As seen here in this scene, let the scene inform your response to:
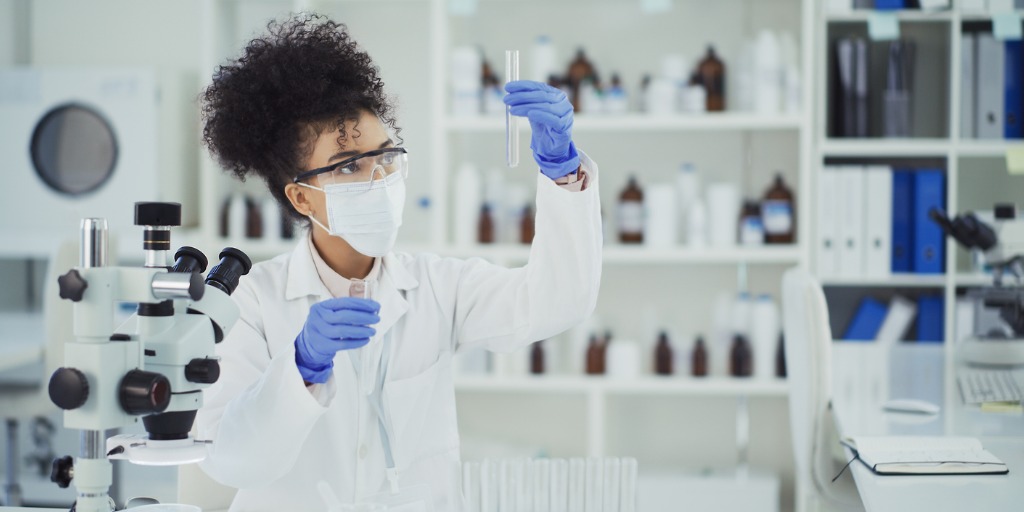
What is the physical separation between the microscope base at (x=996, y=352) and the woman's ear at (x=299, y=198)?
1.72 m

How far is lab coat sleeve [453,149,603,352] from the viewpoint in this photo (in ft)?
4.48

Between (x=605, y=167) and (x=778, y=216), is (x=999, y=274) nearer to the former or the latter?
(x=778, y=216)

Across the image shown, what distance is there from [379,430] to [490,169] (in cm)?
211

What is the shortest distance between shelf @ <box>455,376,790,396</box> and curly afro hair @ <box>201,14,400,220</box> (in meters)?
1.70

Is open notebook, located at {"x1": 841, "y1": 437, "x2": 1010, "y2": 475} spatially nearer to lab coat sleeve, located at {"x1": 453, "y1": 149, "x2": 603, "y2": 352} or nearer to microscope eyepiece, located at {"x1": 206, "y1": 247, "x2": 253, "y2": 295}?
lab coat sleeve, located at {"x1": 453, "y1": 149, "x2": 603, "y2": 352}

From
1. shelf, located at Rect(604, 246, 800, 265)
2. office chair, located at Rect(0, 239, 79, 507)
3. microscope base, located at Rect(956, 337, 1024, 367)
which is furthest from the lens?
shelf, located at Rect(604, 246, 800, 265)

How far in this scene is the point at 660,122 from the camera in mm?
3127

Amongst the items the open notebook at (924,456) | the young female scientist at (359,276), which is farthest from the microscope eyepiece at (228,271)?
the open notebook at (924,456)

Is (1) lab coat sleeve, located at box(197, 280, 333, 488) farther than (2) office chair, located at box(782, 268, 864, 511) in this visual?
No

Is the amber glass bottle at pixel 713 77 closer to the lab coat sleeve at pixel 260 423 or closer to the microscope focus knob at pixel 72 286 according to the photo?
the lab coat sleeve at pixel 260 423

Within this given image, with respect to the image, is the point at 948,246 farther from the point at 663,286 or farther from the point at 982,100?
the point at 663,286

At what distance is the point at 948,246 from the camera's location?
3072mm

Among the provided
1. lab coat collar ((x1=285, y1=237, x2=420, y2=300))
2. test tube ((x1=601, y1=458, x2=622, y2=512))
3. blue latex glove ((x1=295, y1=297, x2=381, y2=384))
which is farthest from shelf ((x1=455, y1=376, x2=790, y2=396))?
test tube ((x1=601, y1=458, x2=622, y2=512))

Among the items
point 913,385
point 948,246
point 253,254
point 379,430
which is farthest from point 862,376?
point 253,254
